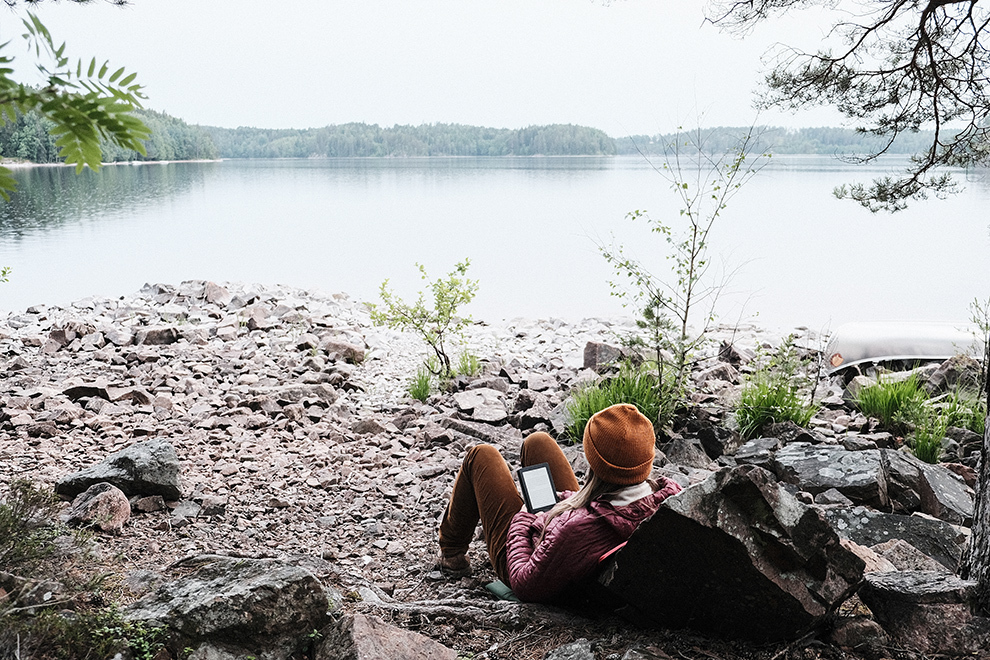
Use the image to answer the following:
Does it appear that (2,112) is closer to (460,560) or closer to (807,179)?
(460,560)

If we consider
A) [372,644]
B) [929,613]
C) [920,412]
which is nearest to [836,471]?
[920,412]

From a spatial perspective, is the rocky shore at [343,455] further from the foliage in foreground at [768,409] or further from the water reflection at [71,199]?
the water reflection at [71,199]

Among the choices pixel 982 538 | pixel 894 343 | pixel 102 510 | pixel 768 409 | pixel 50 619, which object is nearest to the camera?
pixel 50 619

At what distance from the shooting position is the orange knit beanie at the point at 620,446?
2342 millimetres

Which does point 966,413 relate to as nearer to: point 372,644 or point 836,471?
point 836,471

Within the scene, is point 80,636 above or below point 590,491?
below

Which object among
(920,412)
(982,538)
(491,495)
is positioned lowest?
(920,412)

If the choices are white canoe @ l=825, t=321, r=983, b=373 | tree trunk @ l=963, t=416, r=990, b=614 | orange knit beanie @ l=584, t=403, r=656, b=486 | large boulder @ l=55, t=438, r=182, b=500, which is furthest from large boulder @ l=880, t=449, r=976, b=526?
large boulder @ l=55, t=438, r=182, b=500

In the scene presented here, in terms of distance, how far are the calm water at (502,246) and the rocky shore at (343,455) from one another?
154cm

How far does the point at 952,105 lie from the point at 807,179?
3483 centimetres

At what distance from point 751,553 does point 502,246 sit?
14.2 meters

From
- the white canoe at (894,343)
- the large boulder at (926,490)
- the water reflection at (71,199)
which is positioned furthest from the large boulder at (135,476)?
the water reflection at (71,199)

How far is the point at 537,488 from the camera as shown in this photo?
2.92m

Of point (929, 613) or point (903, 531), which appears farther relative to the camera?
point (903, 531)
